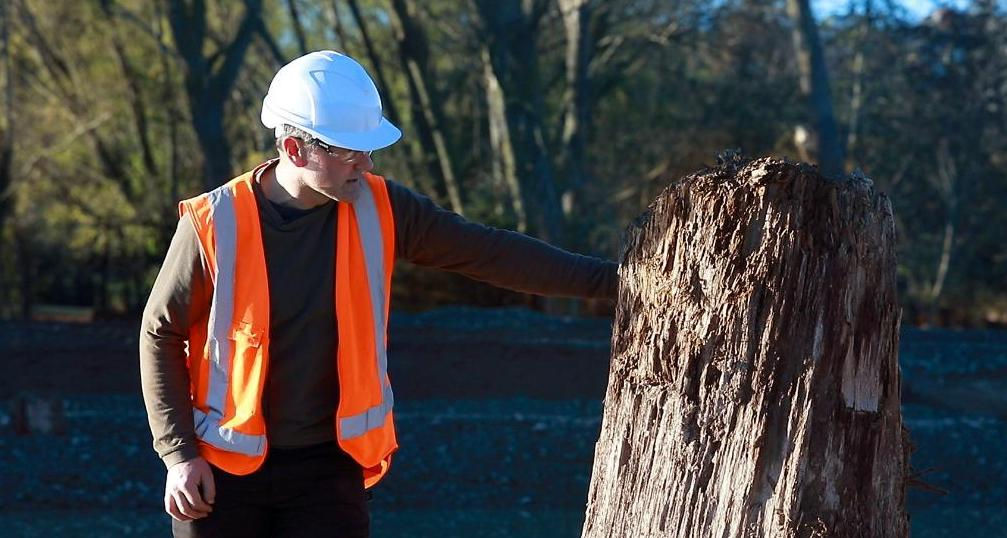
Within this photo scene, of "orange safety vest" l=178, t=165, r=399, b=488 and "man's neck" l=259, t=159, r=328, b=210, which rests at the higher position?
"man's neck" l=259, t=159, r=328, b=210

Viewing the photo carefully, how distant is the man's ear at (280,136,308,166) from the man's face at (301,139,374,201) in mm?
10

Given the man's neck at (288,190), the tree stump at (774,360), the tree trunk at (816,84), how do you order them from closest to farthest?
1. the tree stump at (774,360)
2. the man's neck at (288,190)
3. the tree trunk at (816,84)

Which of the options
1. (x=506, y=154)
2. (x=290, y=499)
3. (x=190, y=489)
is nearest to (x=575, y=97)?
(x=506, y=154)

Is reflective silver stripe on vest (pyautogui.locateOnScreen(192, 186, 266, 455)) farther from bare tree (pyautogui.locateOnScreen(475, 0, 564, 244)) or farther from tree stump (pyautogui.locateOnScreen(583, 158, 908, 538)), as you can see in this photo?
bare tree (pyautogui.locateOnScreen(475, 0, 564, 244))

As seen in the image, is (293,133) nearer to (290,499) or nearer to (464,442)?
(290,499)

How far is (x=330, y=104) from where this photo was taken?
3195 mm

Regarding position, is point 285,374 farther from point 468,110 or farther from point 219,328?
point 468,110

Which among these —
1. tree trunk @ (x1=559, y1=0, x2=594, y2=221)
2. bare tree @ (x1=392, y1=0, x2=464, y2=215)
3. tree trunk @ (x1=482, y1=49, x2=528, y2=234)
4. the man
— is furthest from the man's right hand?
bare tree @ (x1=392, y1=0, x2=464, y2=215)

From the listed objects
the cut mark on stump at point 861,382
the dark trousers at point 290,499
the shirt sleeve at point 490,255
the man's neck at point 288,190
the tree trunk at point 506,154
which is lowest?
the dark trousers at point 290,499

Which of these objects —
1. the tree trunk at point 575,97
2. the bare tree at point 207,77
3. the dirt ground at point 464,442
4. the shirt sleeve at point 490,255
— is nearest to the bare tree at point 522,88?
the tree trunk at point 575,97

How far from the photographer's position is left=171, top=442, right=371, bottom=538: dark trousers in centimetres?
331

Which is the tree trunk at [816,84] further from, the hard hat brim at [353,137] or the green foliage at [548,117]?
the hard hat brim at [353,137]

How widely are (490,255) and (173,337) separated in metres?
0.83

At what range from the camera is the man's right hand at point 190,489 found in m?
3.22
